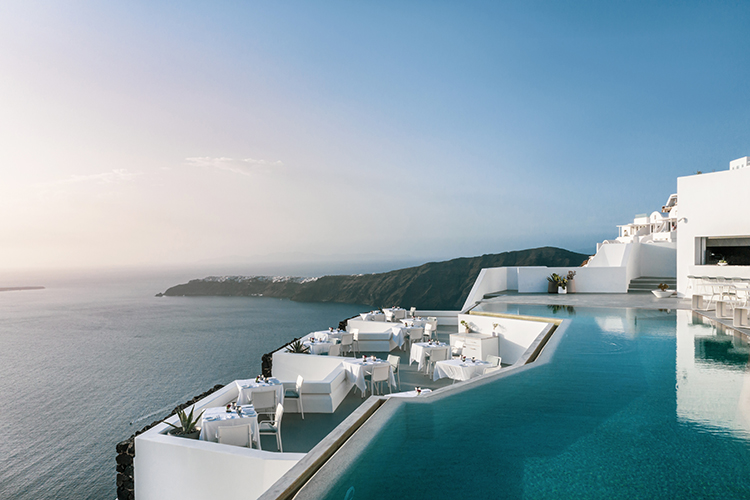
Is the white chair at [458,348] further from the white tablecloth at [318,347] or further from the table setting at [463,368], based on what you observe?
the white tablecloth at [318,347]

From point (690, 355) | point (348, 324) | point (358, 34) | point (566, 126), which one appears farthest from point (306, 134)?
point (690, 355)

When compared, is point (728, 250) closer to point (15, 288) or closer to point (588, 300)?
point (588, 300)

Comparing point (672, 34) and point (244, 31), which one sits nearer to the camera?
point (244, 31)

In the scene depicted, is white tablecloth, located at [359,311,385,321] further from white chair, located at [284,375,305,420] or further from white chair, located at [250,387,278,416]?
white chair, located at [250,387,278,416]

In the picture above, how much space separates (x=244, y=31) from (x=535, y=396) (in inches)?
605

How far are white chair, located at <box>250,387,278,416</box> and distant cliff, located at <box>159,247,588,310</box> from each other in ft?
133

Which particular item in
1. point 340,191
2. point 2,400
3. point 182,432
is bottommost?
point 2,400

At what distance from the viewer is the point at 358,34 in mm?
15703

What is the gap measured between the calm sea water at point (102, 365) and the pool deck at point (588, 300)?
37.5ft

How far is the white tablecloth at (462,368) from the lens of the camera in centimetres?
796

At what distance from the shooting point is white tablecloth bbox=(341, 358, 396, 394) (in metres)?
8.42

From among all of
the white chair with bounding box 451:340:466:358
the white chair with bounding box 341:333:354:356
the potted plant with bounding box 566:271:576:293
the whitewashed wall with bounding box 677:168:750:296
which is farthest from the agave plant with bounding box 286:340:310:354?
the whitewashed wall with bounding box 677:168:750:296

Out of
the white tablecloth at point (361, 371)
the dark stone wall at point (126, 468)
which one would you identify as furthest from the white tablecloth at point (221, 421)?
the white tablecloth at point (361, 371)

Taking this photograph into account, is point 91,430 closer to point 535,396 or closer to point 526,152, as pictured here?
point 535,396
